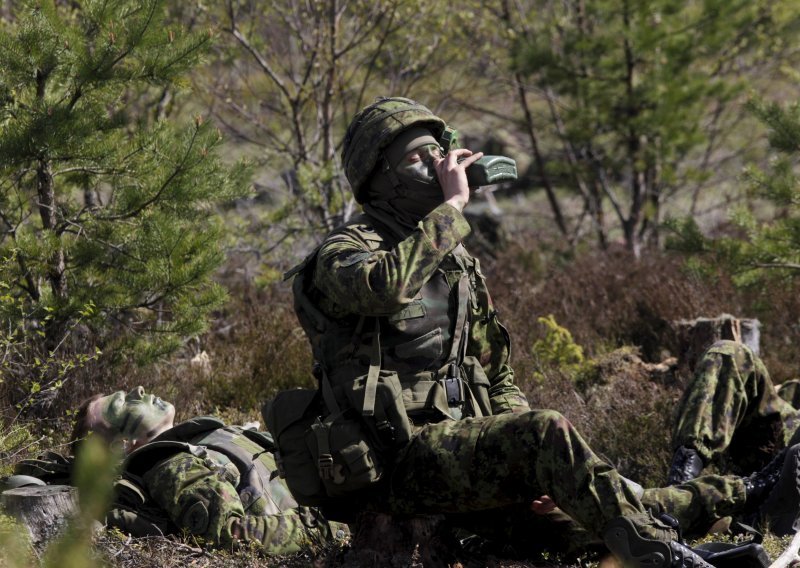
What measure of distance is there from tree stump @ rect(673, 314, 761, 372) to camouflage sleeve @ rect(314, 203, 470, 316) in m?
3.12

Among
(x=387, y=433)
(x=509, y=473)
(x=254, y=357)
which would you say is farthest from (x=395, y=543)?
(x=254, y=357)

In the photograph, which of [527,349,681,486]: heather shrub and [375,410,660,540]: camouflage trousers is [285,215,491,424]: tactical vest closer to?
[375,410,660,540]: camouflage trousers

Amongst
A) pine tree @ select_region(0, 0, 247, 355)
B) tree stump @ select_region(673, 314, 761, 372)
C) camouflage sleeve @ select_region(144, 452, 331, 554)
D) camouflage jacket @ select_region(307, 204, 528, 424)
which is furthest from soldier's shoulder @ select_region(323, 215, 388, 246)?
tree stump @ select_region(673, 314, 761, 372)

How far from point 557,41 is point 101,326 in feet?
23.6

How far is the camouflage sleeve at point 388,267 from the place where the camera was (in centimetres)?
316

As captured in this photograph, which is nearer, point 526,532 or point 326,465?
point 326,465

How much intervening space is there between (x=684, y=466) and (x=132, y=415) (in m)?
2.43

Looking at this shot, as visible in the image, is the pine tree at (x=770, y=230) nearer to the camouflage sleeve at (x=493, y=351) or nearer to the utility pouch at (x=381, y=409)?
the camouflage sleeve at (x=493, y=351)

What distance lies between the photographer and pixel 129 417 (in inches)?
177

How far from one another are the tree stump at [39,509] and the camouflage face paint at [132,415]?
868mm

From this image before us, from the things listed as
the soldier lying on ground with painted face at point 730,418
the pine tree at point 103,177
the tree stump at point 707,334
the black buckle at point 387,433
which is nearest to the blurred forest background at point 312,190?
the pine tree at point 103,177

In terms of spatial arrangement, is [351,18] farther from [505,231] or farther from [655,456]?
[655,456]

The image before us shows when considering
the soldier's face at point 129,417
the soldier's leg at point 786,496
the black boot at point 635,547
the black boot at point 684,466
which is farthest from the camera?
the soldier's face at point 129,417

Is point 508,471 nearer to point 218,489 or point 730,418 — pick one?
point 218,489
